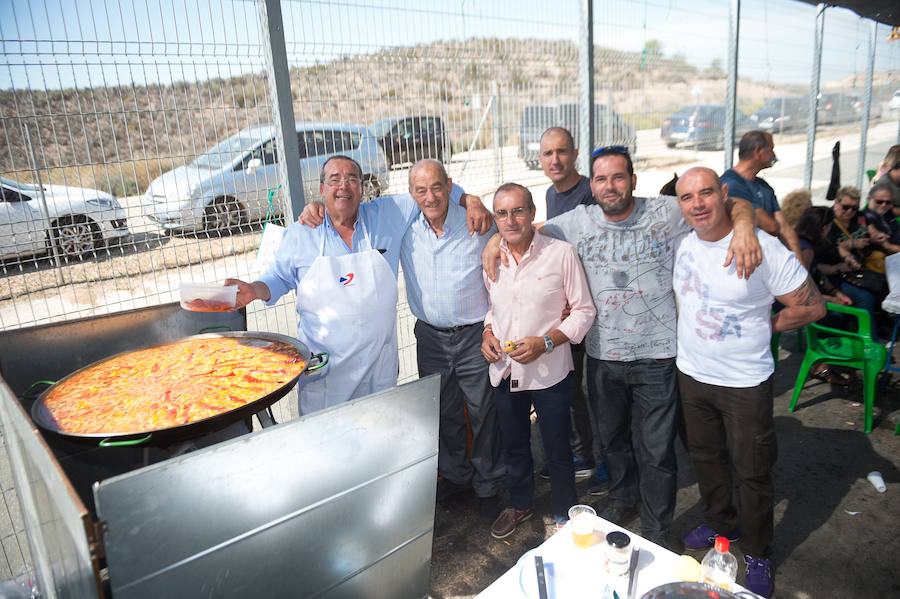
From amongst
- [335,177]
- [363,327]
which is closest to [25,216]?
[335,177]

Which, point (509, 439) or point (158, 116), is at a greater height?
point (158, 116)

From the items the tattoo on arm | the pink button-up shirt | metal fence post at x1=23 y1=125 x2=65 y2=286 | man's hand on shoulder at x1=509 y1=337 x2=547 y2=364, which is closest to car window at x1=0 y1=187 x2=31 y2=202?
metal fence post at x1=23 y1=125 x2=65 y2=286

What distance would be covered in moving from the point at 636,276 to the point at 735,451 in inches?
39.1

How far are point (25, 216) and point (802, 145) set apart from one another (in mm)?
18281

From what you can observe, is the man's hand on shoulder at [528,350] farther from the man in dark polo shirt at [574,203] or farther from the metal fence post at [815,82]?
the metal fence post at [815,82]

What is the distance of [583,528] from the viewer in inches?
80.5

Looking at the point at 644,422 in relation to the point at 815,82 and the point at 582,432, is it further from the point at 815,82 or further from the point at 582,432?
the point at 815,82

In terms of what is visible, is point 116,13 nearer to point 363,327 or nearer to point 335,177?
point 335,177

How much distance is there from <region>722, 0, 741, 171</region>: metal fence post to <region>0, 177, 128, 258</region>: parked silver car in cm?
520

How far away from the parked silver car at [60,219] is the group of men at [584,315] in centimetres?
94

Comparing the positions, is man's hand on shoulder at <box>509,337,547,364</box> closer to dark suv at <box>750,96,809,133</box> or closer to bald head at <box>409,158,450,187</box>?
bald head at <box>409,158,450,187</box>

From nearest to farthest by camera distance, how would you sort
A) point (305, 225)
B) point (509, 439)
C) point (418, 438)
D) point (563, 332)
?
point (418, 438) → point (563, 332) → point (305, 225) → point (509, 439)

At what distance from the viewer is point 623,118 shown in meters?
5.82

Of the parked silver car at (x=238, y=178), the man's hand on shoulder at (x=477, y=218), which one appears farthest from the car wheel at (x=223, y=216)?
the man's hand on shoulder at (x=477, y=218)
